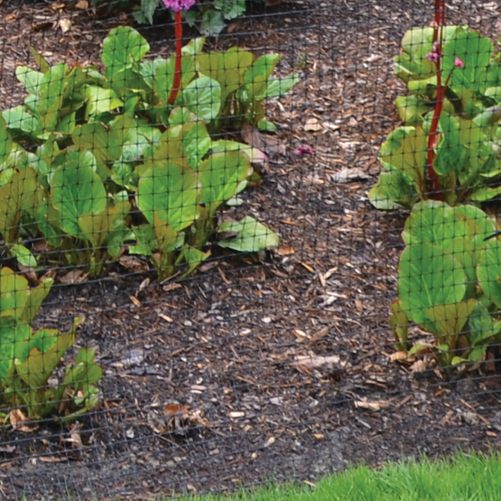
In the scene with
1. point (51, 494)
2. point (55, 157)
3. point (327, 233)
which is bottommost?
point (51, 494)

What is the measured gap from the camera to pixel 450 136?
14.6 feet

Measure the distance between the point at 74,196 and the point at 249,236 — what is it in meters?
0.80

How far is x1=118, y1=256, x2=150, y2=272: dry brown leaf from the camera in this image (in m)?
4.36

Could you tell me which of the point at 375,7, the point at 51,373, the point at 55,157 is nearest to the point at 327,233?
the point at 55,157

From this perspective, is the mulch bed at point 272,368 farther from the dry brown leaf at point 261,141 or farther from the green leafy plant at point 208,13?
the green leafy plant at point 208,13

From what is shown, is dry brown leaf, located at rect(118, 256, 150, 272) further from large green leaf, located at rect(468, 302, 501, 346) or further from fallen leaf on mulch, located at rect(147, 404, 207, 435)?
large green leaf, located at rect(468, 302, 501, 346)

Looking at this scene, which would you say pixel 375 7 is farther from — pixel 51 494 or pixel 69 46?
pixel 51 494

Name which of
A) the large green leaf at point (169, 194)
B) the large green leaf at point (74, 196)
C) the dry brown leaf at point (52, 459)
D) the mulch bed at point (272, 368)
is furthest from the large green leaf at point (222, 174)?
the dry brown leaf at point (52, 459)

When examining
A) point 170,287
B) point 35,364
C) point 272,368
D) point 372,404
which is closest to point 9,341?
point 35,364

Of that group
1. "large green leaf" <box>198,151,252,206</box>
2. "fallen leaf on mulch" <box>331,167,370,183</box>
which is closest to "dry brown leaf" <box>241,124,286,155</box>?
"fallen leaf on mulch" <box>331,167,370,183</box>

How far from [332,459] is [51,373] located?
1.07 m

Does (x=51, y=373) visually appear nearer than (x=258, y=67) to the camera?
Yes

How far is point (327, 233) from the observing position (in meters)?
4.59

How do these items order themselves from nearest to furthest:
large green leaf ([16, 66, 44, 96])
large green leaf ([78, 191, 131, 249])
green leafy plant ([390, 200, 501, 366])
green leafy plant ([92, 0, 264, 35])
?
green leafy plant ([390, 200, 501, 366]) → large green leaf ([78, 191, 131, 249]) → large green leaf ([16, 66, 44, 96]) → green leafy plant ([92, 0, 264, 35])
